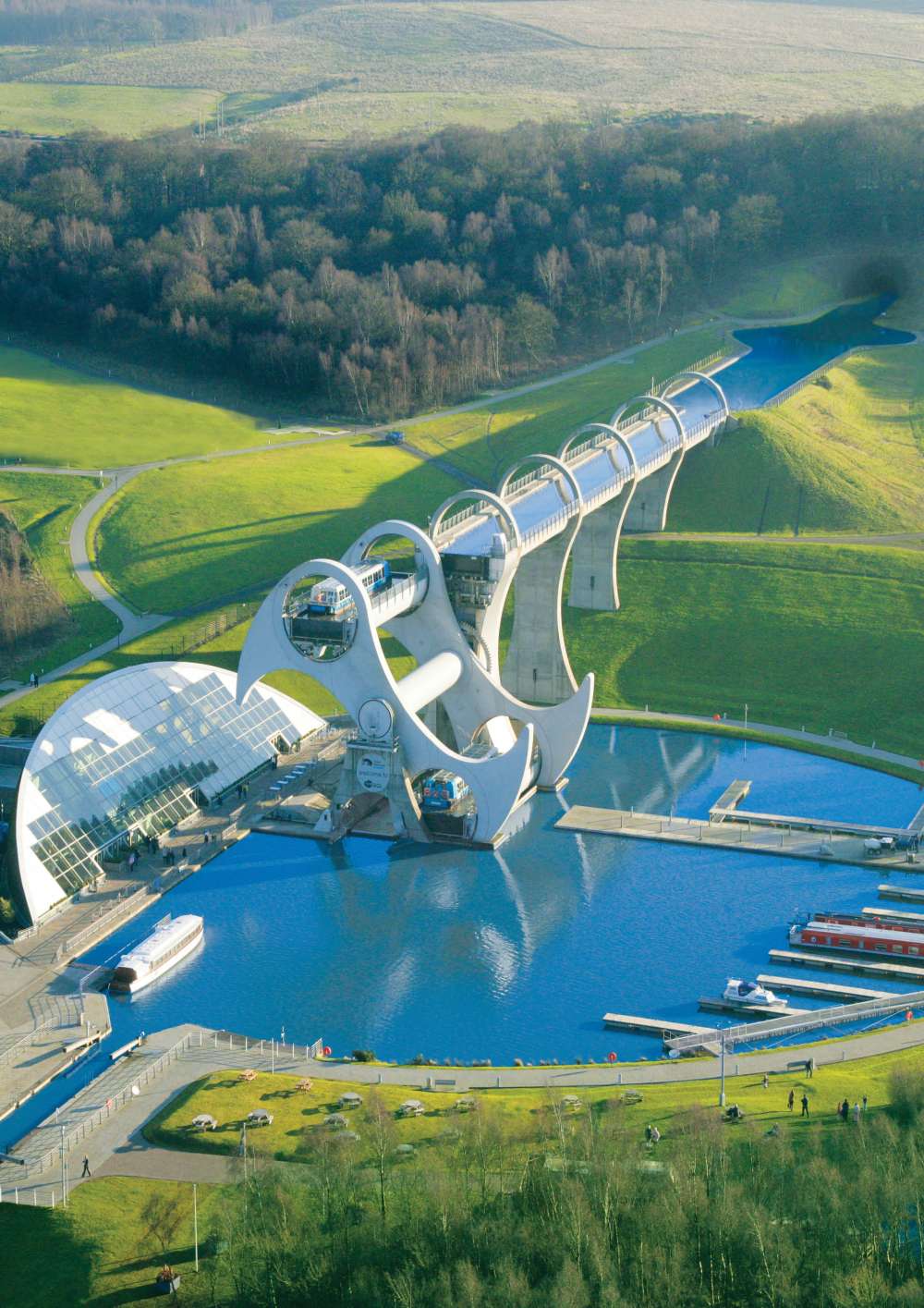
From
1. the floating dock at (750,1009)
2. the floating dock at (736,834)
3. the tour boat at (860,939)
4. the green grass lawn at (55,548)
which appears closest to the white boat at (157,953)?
the floating dock at (736,834)

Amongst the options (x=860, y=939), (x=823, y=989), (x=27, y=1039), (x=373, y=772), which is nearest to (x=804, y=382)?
(x=373, y=772)

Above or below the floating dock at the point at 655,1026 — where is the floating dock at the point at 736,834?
above

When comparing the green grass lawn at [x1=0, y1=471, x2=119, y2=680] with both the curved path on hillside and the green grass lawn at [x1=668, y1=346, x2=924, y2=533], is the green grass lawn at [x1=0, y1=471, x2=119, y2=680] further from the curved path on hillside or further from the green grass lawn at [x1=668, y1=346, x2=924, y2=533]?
the green grass lawn at [x1=668, y1=346, x2=924, y2=533]

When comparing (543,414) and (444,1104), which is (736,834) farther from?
(543,414)

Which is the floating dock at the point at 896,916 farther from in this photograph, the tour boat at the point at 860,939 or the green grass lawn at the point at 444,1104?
the green grass lawn at the point at 444,1104

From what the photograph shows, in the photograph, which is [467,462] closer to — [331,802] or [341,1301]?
[331,802]

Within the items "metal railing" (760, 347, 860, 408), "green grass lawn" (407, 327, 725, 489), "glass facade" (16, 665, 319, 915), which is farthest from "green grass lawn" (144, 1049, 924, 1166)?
"metal railing" (760, 347, 860, 408)
